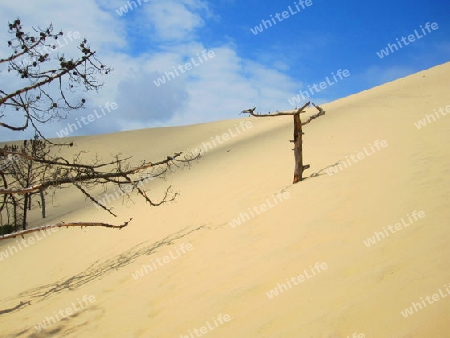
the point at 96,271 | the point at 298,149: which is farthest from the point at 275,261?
the point at 298,149

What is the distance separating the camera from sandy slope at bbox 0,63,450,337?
2.05 m

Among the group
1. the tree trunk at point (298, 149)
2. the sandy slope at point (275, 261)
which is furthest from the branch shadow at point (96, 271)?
the tree trunk at point (298, 149)

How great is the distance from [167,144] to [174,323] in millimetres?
23111

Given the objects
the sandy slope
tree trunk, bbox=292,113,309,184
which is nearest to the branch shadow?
the sandy slope

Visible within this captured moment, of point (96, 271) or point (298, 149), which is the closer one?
point (96, 271)

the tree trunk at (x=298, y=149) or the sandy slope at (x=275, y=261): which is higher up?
the tree trunk at (x=298, y=149)

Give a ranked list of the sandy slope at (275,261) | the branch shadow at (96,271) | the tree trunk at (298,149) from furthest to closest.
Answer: the tree trunk at (298,149) < the branch shadow at (96,271) < the sandy slope at (275,261)

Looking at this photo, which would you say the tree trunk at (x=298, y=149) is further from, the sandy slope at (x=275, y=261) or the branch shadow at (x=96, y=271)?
the branch shadow at (x=96, y=271)

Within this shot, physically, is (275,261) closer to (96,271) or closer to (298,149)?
(96,271)

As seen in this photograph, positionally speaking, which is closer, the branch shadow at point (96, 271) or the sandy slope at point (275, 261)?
the sandy slope at point (275, 261)

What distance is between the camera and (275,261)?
302 cm

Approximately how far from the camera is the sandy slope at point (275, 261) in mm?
2055

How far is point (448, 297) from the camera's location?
1.82 metres

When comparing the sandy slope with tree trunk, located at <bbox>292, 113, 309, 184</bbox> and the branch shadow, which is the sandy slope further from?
tree trunk, located at <bbox>292, 113, 309, 184</bbox>
